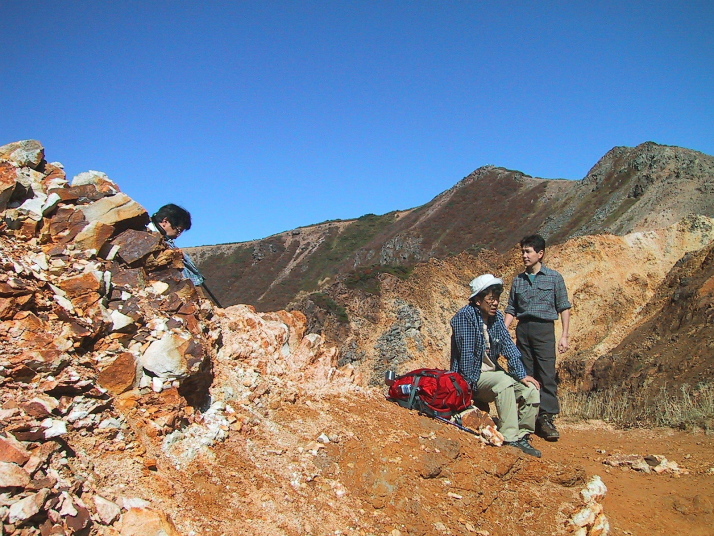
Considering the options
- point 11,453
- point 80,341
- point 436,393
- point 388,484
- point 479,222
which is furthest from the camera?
point 479,222

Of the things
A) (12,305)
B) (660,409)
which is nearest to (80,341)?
(12,305)

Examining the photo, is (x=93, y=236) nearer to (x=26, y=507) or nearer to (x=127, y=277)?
(x=127, y=277)

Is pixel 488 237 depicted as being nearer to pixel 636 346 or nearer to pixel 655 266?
pixel 655 266

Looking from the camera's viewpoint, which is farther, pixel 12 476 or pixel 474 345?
pixel 474 345

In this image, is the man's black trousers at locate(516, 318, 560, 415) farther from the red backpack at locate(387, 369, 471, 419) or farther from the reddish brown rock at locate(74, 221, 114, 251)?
the reddish brown rock at locate(74, 221, 114, 251)

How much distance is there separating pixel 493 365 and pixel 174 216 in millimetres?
3577

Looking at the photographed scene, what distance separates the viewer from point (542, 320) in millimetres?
5832

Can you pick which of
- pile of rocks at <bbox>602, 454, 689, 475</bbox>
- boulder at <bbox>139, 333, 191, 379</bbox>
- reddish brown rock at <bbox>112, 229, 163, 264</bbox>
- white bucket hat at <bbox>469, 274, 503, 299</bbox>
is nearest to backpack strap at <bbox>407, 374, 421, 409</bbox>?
white bucket hat at <bbox>469, 274, 503, 299</bbox>

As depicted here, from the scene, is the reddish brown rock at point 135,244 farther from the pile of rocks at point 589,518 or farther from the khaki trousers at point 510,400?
the pile of rocks at point 589,518

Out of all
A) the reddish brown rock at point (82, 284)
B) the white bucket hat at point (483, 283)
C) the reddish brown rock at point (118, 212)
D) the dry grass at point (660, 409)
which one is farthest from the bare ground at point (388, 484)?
the reddish brown rock at point (118, 212)

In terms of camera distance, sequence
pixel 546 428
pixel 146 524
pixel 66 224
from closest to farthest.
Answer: pixel 146 524
pixel 66 224
pixel 546 428

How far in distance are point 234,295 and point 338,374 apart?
6609cm

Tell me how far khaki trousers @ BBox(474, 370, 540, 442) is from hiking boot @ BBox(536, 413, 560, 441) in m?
0.75

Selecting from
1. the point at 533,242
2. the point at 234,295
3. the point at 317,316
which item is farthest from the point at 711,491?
the point at 234,295
